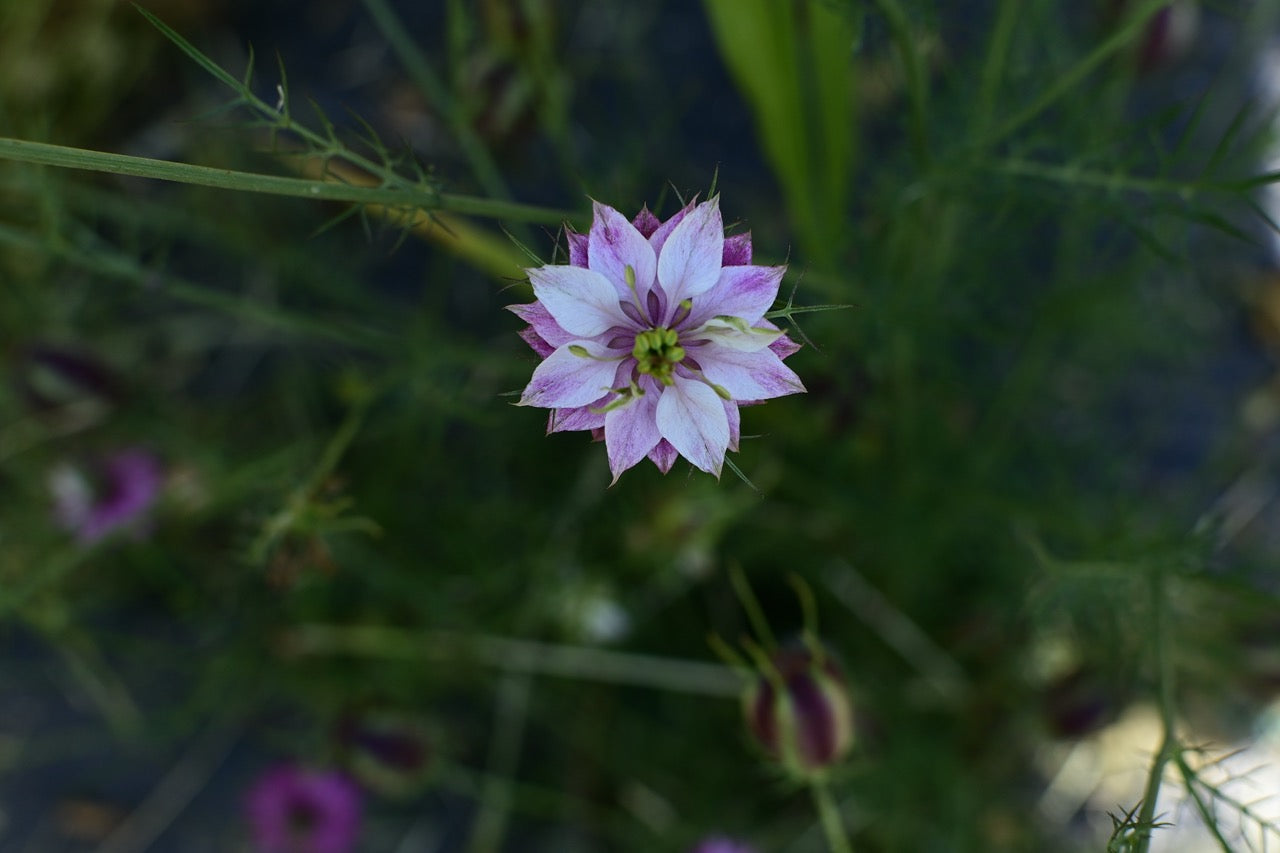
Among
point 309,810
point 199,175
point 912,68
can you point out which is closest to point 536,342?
point 199,175

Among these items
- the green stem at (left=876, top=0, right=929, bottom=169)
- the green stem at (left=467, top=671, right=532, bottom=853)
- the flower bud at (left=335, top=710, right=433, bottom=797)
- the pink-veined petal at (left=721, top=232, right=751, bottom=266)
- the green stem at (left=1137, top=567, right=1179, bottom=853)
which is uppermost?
the green stem at (left=876, top=0, right=929, bottom=169)

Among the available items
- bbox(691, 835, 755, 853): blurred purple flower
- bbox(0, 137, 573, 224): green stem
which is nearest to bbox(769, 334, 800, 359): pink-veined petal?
bbox(0, 137, 573, 224): green stem

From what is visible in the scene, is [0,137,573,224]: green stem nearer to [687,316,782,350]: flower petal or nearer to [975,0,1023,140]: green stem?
[687,316,782,350]: flower petal

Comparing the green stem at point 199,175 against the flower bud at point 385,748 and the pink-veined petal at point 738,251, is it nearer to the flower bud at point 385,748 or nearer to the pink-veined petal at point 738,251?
the pink-veined petal at point 738,251

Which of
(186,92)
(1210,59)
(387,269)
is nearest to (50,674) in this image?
(387,269)

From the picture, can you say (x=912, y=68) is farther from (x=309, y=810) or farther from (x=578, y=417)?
(x=309, y=810)

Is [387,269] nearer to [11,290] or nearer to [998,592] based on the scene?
[11,290]

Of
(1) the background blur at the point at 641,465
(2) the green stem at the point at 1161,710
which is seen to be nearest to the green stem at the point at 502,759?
(1) the background blur at the point at 641,465
